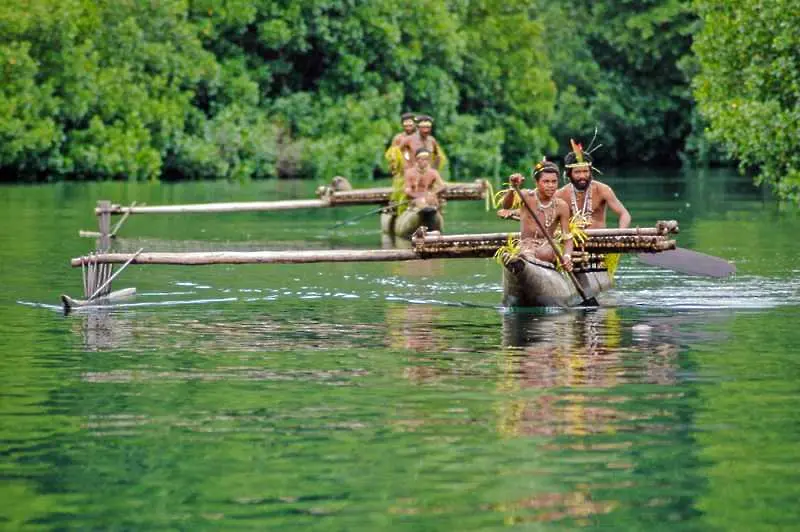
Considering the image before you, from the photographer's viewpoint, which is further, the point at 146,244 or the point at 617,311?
the point at 146,244

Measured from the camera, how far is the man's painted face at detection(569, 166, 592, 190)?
74.5 feet

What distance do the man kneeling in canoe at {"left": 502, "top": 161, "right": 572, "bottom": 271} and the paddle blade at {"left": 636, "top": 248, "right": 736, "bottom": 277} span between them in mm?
1426

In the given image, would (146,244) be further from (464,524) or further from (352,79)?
(352,79)

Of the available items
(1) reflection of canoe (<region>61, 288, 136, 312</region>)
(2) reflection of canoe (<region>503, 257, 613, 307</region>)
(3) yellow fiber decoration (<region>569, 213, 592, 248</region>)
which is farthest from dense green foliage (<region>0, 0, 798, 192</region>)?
(2) reflection of canoe (<region>503, 257, 613, 307</region>)

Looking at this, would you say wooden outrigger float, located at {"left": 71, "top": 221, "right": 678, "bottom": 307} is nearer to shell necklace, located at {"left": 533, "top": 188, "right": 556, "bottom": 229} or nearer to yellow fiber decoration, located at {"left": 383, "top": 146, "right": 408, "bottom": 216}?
shell necklace, located at {"left": 533, "top": 188, "right": 556, "bottom": 229}

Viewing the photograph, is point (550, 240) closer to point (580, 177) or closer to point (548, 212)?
point (548, 212)

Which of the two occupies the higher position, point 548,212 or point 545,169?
point 545,169

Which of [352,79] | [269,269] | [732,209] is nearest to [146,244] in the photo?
[269,269]

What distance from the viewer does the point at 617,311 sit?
22094 mm

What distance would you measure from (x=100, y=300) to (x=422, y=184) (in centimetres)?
1259

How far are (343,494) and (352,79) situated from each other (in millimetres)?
63536

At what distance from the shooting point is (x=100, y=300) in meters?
22.9

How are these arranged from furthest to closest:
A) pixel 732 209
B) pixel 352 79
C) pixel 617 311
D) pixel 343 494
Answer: pixel 352 79
pixel 732 209
pixel 617 311
pixel 343 494

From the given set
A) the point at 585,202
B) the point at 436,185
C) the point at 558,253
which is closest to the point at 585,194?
the point at 585,202
